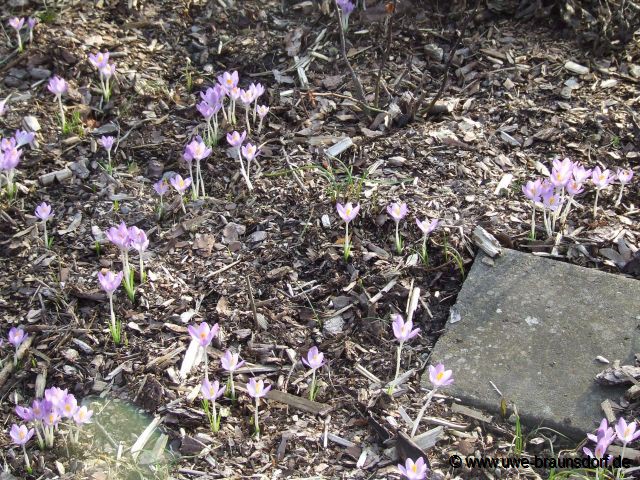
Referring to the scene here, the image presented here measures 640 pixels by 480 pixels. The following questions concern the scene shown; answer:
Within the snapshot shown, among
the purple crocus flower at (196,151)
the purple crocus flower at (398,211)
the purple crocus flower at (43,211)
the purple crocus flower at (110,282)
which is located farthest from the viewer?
the purple crocus flower at (196,151)

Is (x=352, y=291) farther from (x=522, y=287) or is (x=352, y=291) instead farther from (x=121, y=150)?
(x=121, y=150)

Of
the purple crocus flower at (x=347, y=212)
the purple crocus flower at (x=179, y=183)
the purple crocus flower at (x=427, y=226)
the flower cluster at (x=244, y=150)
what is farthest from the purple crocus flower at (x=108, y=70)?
the purple crocus flower at (x=427, y=226)

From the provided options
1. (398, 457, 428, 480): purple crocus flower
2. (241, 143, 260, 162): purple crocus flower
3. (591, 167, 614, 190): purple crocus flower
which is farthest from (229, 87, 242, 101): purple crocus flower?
(398, 457, 428, 480): purple crocus flower

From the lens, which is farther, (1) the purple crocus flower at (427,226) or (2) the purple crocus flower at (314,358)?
(1) the purple crocus flower at (427,226)

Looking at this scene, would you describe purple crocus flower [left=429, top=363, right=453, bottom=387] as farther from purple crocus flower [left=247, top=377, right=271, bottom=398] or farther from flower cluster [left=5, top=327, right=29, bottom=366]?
flower cluster [left=5, top=327, right=29, bottom=366]

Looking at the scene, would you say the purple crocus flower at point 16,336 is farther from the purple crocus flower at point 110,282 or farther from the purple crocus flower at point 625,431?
the purple crocus flower at point 625,431

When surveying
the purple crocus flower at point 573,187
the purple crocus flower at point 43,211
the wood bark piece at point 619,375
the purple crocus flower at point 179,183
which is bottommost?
the wood bark piece at point 619,375

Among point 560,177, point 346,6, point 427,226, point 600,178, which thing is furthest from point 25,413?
point 346,6
